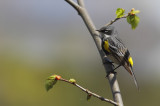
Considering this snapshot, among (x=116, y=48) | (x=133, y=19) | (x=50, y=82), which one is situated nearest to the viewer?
(x=50, y=82)

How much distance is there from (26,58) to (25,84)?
6.65 m

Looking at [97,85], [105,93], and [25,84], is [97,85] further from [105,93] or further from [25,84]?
[25,84]

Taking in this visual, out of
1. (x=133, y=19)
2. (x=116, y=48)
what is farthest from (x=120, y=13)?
(x=116, y=48)

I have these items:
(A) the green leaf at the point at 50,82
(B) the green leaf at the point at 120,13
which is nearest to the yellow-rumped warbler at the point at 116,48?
(B) the green leaf at the point at 120,13

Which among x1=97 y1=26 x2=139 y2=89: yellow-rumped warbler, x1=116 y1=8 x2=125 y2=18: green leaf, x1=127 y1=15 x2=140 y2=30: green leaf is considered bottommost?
x1=97 y1=26 x2=139 y2=89: yellow-rumped warbler

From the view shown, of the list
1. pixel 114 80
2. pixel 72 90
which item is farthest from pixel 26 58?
pixel 114 80

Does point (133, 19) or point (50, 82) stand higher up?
point (133, 19)

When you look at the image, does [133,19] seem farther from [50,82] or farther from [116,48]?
[116,48]

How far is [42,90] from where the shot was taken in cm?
2045

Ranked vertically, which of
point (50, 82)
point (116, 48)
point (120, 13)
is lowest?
point (116, 48)

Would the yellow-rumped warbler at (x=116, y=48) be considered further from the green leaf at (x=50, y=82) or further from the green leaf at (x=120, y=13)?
the green leaf at (x=50, y=82)

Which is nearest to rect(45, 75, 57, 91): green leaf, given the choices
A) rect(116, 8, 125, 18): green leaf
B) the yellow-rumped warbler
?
rect(116, 8, 125, 18): green leaf

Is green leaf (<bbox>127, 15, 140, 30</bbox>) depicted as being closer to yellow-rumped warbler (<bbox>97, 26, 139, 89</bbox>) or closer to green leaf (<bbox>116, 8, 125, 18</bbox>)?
green leaf (<bbox>116, 8, 125, 18</bbox>)

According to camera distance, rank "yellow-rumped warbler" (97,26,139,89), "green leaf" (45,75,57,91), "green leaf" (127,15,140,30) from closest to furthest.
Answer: "green leaf" (45,75,57,91), "green leaf" (127,15,140,30), "yellow-rumped warbler" (97,26,139,89)
